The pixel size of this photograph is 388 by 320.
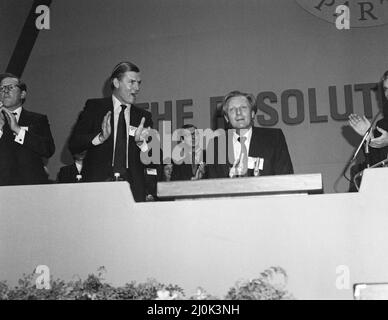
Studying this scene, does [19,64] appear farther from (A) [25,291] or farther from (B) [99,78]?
(A) [25,291]

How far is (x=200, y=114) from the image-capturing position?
420 centimetres

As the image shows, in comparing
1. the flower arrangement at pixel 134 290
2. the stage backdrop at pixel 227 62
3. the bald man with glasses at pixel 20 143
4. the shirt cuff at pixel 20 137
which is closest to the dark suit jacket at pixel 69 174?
the stage backdrop at pixel 227 62

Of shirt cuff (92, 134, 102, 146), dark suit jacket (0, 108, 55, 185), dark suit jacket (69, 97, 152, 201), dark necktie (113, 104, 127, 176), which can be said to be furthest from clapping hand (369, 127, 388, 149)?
dark suit jacket (0, 108, 55, 185)

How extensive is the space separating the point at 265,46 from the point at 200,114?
680mm

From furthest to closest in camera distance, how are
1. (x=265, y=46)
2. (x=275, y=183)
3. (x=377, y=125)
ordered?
(x=265, y=46), (x=377, y=125), (x=275, y=183)

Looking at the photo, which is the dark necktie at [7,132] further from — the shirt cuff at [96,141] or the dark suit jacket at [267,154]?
the dark suit jacket at [267,154]

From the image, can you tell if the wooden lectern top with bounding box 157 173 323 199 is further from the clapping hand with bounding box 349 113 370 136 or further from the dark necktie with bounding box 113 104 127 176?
the clapping hand with bounding box 349 113 370 136

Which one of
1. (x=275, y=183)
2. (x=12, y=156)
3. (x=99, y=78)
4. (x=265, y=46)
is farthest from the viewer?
(x=99, y=78)

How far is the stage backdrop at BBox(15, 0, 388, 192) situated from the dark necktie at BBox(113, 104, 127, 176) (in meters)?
1.51

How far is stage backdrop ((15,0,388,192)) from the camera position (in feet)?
13.0

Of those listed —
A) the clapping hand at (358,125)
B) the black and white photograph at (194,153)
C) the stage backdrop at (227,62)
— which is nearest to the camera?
the black and white photograph at (194,153)

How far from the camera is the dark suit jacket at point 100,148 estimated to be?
105 inches

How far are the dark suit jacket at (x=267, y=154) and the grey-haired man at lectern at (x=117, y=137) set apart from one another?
349 mm

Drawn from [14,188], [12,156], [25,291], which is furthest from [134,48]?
[25,291]
